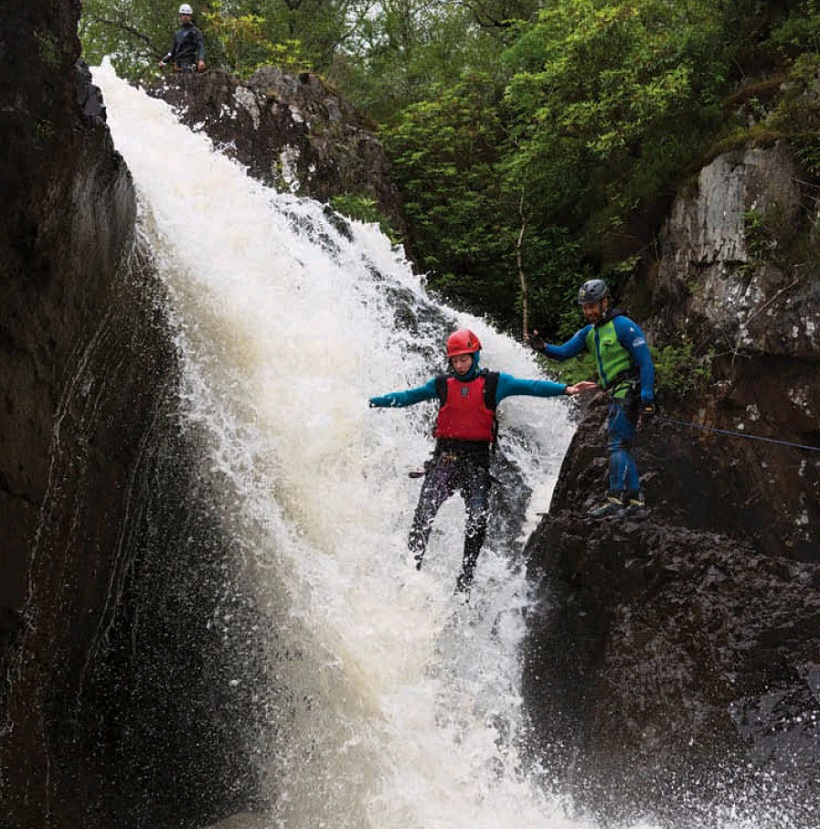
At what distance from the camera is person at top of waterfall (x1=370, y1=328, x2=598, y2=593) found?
20.5 feet

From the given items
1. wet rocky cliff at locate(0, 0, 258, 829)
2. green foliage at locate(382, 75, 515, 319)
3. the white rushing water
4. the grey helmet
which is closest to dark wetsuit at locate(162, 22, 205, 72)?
green foliage at locate(382, 75, 515, 319)

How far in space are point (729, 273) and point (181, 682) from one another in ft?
27.5

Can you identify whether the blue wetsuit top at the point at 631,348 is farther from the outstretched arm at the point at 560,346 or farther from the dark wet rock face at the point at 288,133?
the dark wet rock face at the point at 288,133

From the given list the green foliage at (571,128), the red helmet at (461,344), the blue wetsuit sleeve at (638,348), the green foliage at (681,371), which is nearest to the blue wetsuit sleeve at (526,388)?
the red helmet at (461,344)

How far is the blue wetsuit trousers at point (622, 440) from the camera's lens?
681 cm

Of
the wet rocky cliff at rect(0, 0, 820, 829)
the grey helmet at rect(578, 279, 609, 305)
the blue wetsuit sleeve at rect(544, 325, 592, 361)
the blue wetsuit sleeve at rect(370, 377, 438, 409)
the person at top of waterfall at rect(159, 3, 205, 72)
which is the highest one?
the person at top of waterfall at rect(159, 3, 205, 72)

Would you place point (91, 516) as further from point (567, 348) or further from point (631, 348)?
point (631, 348)

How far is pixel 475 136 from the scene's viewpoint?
15516 millimetres

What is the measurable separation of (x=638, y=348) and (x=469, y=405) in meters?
1.57

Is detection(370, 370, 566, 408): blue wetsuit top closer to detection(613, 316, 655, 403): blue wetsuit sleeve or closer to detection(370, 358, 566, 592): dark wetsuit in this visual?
detection(370, 358, 566, 592): dark wetsuit

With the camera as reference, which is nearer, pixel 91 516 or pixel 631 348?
pixel 91 516

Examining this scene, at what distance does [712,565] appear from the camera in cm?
661

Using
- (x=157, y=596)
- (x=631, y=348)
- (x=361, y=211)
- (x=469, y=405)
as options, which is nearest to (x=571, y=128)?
(x=361, y=211)

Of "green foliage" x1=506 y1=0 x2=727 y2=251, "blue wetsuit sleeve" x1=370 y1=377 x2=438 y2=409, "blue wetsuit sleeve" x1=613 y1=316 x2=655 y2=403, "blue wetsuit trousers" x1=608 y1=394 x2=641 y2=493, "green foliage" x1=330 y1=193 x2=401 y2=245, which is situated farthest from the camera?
"green foliage" x1=330 y1=193 x2=401 y2=245
